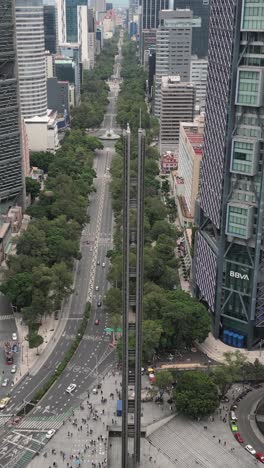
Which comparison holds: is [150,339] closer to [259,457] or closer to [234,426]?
[234,426]

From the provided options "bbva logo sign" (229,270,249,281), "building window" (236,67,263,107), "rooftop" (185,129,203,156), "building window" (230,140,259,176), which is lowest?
"bbva logo sign" (229,270,249,281)

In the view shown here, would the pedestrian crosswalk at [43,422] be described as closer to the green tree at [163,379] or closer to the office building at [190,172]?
the green tree at [163,379]

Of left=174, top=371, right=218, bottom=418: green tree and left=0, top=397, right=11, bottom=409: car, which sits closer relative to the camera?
left=174, top=371, right=218, bottom=418: green tree

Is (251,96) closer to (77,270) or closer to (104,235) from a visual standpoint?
(77,270)

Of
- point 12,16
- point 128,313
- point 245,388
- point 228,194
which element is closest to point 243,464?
point 245,388

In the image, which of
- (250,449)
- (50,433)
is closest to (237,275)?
(250,449)

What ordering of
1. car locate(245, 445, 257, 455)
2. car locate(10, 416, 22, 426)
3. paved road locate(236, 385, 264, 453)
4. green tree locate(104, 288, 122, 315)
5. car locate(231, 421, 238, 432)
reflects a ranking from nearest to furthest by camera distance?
car locate(245, 445, 257, 455), paved road locate(236, 385, 264, 453), car locate(231, 421, 238, 432), car locate(10, 416, 22, 426), green tree locate(104, 288, 122, 315)

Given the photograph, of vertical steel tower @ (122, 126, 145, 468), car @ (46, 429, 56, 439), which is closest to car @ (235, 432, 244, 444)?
vertical steel tower @ (122, 126, 145, 468)

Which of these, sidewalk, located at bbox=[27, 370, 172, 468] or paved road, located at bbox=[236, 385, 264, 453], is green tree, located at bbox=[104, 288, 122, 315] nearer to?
sidewalk, located at bbox=[27, 370, 172, 468]
